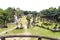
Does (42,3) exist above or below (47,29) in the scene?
above

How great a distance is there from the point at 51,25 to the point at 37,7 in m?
0.34

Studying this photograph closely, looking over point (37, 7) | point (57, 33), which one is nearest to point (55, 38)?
point (57, 33)

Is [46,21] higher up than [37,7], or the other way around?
[37,7]

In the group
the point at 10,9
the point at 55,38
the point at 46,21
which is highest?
the point at 10,9

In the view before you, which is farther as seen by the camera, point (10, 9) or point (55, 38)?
point (10, 9)

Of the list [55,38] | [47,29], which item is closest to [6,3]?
[47,29]

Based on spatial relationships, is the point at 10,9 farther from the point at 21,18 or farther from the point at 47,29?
the point at 47,29

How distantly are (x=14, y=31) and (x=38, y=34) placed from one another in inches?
13.3

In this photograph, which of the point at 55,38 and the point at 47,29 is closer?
the point at 55,38

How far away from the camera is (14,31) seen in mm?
2633

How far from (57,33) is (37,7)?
472 millimetres

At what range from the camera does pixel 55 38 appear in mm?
2430

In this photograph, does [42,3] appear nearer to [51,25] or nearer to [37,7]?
[37,7]

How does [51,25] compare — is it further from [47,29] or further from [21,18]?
[21,18]
